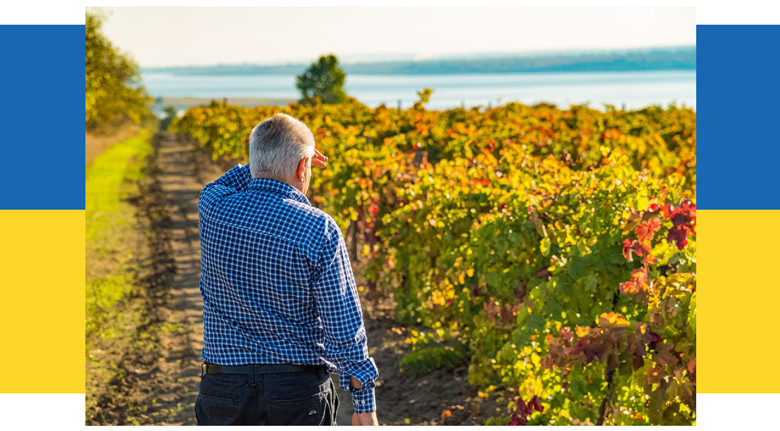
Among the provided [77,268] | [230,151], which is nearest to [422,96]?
[77,268]

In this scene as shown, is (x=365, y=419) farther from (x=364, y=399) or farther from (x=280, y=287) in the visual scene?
(x=280, y=287)

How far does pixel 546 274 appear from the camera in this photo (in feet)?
13.3

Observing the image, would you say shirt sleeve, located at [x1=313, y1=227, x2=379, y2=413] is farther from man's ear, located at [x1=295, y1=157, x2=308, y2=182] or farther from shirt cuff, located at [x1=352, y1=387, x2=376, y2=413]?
man's ear, located at [x1=295, y1=157, x2=308, y2=182]

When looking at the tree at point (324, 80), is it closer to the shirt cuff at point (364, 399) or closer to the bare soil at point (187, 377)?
the bare soil at point (187, 377)

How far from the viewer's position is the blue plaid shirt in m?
2.34

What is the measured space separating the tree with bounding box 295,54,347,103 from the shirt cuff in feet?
164

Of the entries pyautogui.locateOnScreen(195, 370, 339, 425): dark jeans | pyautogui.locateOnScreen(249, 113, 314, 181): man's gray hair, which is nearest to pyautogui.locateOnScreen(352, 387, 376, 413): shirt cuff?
pyautogui.locateOnScreen(195, 370, 339, 425): dark jeans

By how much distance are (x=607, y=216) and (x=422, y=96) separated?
4.52 metres

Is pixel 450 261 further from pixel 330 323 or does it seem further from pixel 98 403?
pixel 330 323

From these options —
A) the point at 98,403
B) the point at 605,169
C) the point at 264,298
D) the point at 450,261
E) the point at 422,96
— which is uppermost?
the point at 422,96

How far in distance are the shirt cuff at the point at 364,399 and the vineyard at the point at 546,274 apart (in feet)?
3.00

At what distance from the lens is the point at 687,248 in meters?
3.23

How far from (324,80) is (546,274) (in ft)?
176

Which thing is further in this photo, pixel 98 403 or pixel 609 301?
pixel 98 403
